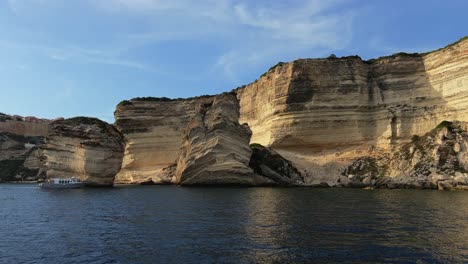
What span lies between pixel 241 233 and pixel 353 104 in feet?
183

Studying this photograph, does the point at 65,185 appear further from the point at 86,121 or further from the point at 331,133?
the point at 331,133

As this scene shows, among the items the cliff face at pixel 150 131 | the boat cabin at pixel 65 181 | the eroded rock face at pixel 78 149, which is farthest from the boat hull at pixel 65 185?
the cliff face at pixel 150 131

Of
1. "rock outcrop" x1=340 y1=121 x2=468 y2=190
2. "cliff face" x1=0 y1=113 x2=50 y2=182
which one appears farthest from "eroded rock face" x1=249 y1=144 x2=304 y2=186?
"cliff face" x1=0 y1=113 x2=50 y2=182

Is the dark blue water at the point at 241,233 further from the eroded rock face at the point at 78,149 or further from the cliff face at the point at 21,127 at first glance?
the cliff face at the point at 21,127

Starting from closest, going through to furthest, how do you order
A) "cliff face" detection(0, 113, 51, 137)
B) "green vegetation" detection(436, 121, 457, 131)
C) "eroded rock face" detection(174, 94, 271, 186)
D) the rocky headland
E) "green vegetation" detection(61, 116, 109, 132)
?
"green vegetation" detection(436, 121, 457, 131), the rocky headland, "eroded rock face" detection(174, 94, 271, 186), "green vegetation" detection(61, 116, 109, 132), "cliff face" detection(0, 113, 51, 137)

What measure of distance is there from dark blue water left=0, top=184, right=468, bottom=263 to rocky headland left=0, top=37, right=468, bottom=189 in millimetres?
25332

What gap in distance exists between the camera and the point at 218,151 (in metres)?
61.6

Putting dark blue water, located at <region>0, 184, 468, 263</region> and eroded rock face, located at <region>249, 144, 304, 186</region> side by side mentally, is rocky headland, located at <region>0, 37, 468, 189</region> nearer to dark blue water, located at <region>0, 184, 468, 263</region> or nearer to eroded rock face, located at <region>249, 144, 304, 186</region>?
eroded rock face, located at <region>249, 144, 304, 186</region>

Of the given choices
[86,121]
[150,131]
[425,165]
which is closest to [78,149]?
[86,121]

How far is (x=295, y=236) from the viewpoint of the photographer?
70.4ft

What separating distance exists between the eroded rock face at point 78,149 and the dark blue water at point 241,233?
96.7 ft

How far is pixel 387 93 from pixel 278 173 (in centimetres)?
2290

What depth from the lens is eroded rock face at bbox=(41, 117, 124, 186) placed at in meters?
63.4

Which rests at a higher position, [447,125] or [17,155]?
[447,125]
